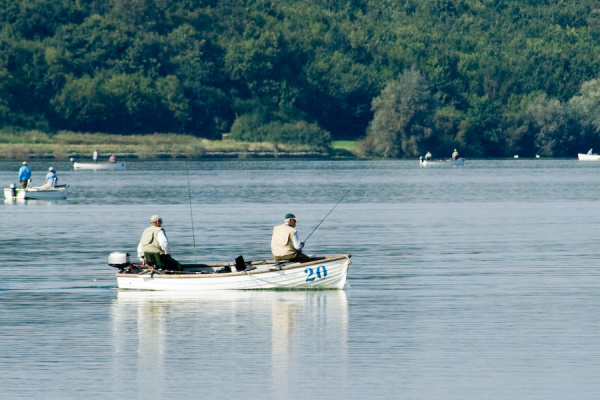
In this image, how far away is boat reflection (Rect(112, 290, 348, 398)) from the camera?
19.0 m

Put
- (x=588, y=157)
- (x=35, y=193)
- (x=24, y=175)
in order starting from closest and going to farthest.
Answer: (x=24, y=175) < (x=35, y=193) < (x=588, y=157)

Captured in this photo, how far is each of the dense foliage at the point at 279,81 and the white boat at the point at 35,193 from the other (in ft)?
292

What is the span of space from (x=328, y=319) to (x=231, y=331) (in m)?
2.19

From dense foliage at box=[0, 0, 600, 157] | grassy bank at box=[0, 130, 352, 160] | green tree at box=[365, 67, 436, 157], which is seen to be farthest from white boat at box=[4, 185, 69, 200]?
green tree at box=[365, 67, 436, 157]

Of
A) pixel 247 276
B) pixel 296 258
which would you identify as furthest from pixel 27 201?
pixel 296 258

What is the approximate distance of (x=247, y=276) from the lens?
27.0 m

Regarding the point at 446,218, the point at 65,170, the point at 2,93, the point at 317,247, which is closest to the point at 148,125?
the point at 2,93

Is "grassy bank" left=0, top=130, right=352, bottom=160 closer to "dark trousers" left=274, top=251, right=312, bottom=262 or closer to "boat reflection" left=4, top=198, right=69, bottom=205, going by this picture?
"boat reflection" left=4, top=198, right=69, bottom=205

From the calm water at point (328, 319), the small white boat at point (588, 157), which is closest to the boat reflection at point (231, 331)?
the calm water at point (328, 319)

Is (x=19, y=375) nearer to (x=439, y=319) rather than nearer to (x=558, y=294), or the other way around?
(x=439, y=319)

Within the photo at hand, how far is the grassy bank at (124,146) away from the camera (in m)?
150

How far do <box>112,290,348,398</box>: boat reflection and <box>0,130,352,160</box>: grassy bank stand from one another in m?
124

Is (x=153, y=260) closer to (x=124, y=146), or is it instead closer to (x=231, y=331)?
(x=231, y=331)

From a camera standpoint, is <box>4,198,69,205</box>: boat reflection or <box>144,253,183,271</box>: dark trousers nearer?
<box>144,253,183,271</box>: dark trousers
